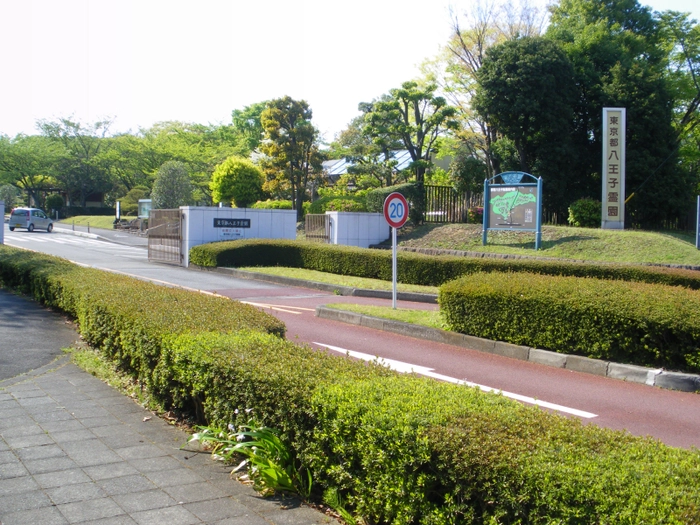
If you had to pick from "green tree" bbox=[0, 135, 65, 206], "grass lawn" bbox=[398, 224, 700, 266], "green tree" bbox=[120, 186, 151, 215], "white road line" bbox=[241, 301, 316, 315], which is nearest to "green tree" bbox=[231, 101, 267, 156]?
"green tree" bbox=[120, 186, 151, 215]

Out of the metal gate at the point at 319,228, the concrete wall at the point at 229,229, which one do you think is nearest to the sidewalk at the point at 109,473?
the concrete wall at the point at 229,229

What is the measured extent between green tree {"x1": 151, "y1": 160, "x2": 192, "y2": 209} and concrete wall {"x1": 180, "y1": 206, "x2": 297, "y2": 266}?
17.9 meters

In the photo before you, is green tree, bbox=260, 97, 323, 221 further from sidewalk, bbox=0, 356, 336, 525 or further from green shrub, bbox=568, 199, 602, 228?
sidewalk, bbox=0, 356, 336, 525

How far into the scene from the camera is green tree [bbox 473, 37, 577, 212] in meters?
29.1

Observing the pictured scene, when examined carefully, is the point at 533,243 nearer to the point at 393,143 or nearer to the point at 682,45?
the point at 393,143

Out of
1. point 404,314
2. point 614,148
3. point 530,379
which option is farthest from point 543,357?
point 614,148

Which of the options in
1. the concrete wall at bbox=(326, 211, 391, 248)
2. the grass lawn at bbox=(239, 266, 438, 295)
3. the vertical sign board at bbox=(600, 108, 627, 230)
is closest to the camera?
the grass lawn at bbox=(239, 266, 438, 295)

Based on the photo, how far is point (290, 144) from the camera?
39.1 metres

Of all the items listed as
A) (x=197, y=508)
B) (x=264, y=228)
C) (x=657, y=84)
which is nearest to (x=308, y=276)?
(x=264, y=228)

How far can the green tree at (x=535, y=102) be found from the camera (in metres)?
29.1

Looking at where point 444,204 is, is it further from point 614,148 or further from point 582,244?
point 582,244

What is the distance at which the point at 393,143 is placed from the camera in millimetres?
36062

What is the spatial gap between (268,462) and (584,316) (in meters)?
6.05

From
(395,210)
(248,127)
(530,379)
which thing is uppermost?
(248,127)
